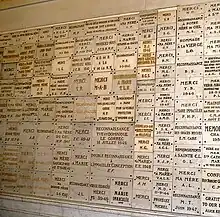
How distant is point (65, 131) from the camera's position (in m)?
3.11

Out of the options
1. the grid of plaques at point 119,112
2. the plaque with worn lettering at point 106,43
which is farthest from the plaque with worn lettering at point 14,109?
the plaque with worn lettering at point 106,43

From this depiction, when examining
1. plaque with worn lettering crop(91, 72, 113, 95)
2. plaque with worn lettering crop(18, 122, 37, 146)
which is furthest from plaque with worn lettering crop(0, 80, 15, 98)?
plaque with worn lettering crop(91, 72, 113, 95)

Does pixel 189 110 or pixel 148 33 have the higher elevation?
pixel 148 33

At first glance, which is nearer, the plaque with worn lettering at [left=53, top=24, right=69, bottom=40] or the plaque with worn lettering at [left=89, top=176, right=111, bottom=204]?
the plaque with worn lettering at [left=89, top=176, right=111, bottom=204]

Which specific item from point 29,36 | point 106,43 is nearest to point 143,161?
point 106,43

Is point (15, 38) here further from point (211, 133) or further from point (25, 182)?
point (211, 133)

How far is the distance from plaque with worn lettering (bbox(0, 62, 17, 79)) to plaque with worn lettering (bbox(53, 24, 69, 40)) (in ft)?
1.63

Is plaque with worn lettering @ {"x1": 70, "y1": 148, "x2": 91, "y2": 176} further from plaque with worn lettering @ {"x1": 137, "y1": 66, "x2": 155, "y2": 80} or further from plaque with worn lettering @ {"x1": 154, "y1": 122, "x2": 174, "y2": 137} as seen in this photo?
plaque with worn lettering @ {"x1": 137, "y1": 66, "x2": 155, "y2": 80}

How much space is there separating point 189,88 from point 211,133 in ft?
1.13

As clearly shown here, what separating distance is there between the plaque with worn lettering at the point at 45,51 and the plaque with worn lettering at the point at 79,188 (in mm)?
1059

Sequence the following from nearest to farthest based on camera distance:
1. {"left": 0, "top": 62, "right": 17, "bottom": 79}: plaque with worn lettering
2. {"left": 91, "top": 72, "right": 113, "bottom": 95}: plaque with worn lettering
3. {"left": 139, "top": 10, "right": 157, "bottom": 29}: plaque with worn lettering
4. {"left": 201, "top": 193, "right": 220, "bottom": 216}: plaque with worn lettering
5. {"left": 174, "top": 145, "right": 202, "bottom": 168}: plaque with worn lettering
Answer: {"left": 201, "top": 193, "right": 220, "bottom": 216}: plaque with worn lettering, {"left": 174, "top": 145, "right": 202, "bottom": 168}: plaque with worn lettering, {"left": 139, "top": 10, "right": 157, "bottom": 29}: plaque with worn lettering, {"left": 91, "top": 72, "right": 113, "bottom": 95}: plaque with worn lettering, {"left": 0, "top": 62, "right": 17, "bottom": 79}: plaque with worn lettering

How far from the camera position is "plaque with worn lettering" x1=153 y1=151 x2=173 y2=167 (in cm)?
263

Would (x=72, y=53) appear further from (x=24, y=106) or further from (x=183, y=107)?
(x=183, y=107)

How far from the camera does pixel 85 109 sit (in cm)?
304
